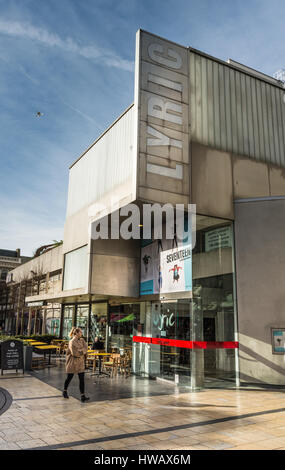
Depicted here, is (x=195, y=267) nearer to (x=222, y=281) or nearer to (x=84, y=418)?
(x=222, y=281)

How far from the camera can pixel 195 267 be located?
488 inches

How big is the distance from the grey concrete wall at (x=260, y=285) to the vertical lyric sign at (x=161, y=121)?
2.63m

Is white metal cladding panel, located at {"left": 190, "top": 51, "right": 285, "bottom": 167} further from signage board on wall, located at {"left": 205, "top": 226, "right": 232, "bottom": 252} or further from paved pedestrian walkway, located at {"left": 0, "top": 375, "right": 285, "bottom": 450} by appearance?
paved pedestrian walkway, located at {"left": 0, "top": 375, "right": 285, "bottom": 450}

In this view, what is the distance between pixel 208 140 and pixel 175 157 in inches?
73.7

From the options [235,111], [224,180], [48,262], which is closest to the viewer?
[224,180]

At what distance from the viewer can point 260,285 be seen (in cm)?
1259

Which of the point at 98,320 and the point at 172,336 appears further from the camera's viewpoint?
the point at 98,320

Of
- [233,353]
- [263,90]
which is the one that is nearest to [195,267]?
[233,353]

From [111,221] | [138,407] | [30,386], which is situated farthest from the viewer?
[111,221]

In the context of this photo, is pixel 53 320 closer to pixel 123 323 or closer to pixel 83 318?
pixel 83 318

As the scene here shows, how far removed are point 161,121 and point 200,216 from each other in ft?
11.4

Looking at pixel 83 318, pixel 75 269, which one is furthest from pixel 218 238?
pixel 83 318

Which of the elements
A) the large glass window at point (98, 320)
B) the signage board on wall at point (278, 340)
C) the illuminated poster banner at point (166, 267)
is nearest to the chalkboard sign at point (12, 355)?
the illuminated poster banner at point (166, 267)

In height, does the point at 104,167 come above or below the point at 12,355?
above
